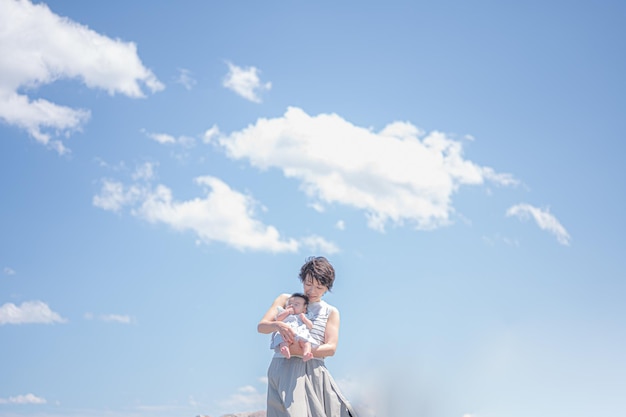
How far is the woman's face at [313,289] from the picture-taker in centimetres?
789

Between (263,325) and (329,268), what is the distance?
0.96 meters

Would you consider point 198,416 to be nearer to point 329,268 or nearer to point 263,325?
point 263,325

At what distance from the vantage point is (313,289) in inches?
312

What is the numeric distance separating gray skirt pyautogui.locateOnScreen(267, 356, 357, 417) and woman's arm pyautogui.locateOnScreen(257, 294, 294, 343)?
0.45 meters

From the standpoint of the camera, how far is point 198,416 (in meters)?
8.87

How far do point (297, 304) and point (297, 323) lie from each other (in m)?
0.22

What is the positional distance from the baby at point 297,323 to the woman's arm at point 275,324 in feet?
0.18

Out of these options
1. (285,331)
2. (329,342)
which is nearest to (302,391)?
(329,342)

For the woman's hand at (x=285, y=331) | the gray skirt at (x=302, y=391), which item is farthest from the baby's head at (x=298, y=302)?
the gray skirt at (x=302, y=391)

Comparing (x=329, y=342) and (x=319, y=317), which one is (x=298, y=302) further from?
(x=329, y=342)

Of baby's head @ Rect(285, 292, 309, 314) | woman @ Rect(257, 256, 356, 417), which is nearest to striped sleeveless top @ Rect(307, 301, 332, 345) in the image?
woman @ Rect(257, 256, 356, 417)

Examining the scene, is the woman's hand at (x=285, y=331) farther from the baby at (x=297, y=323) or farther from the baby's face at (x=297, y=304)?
the baby's face at (x=297, y=304)

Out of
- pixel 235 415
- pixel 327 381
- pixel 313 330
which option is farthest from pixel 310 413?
pixel 235 415

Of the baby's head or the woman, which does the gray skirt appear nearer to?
the woman
